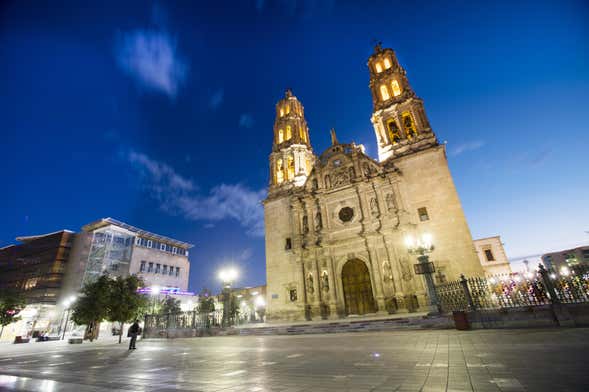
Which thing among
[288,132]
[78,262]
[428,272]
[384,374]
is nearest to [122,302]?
[428,272]

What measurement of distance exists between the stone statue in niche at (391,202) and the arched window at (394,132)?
18.3ft

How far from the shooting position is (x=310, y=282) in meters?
22.4

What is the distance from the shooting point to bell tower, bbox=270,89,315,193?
94.3 ft

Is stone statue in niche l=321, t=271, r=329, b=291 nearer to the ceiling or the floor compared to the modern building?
nearer to the floor

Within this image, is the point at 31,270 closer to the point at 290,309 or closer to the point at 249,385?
the point at 290,309

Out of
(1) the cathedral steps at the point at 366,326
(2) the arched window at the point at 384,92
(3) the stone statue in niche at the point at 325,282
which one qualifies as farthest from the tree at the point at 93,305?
(2) the arched window at the point at 384,92

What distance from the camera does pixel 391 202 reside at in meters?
21.3

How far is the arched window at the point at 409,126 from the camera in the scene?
23564 millimetres

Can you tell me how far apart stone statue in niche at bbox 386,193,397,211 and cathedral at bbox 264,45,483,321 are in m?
0.08

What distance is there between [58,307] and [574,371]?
190 feet

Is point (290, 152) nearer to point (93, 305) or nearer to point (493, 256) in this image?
point (93, 305)

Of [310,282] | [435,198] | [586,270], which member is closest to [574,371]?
[586,270]

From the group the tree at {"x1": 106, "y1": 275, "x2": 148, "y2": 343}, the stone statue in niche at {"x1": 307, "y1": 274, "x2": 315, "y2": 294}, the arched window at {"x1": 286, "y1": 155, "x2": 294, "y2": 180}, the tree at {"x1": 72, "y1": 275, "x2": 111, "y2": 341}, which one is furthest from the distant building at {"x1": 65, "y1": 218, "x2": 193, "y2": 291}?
the stone statue in niche at {"x1": 307, "y1": 274, "x2": 315, "y2": 294}

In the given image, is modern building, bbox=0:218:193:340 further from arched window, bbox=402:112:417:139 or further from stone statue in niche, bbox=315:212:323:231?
arched window, bbox=402:112:417:139
